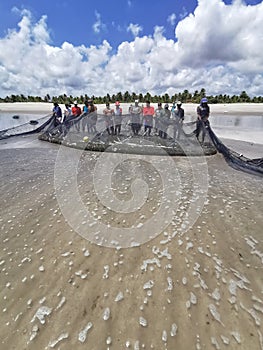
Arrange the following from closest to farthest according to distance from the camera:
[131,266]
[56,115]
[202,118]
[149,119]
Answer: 1. [131,266]
2. [202,118]
3. [149,119]
4. [56,115]

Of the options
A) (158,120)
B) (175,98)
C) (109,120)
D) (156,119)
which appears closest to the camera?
(158,120)

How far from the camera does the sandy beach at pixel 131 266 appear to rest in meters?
2.37

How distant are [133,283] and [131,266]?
1.01 feet

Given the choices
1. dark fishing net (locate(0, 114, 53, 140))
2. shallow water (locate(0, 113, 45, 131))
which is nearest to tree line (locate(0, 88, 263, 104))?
shallow water (locate(0, 113, 45, 131))

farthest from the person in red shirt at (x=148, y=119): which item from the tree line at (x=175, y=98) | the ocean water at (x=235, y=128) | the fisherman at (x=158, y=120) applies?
the tree line at (x=175, y=98)

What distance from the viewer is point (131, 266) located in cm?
323

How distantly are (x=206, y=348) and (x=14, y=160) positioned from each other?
30.7 ft

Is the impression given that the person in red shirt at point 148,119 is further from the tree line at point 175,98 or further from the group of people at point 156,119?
the tree line at point 175,98

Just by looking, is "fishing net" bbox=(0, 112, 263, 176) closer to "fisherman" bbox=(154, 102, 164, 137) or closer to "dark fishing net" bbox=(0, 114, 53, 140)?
"fisherman" bbox=(154, 102, 164, 137)

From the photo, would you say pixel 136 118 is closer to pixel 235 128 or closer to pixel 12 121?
pixel 235 128

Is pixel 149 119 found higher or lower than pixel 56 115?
higher

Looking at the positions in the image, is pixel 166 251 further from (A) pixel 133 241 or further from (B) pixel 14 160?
(B) pixel 14 160

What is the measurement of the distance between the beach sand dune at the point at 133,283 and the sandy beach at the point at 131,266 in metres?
0.01

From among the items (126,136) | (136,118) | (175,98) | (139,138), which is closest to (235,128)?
(136,118)
